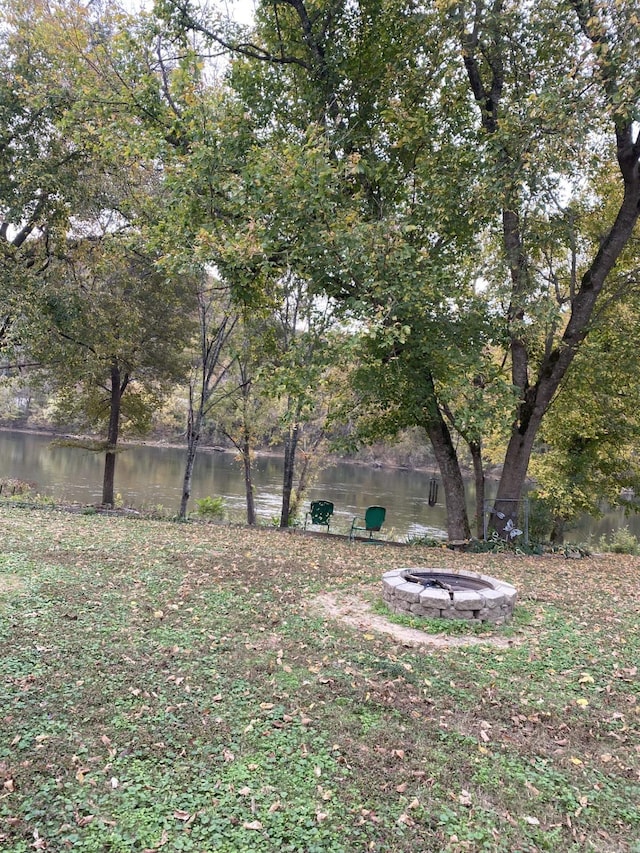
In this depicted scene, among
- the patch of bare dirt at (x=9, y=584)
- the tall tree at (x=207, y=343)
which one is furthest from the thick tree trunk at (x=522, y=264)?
the patch of bare dirt at (x=9, y=584)

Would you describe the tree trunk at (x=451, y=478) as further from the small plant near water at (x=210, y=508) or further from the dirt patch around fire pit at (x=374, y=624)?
the small plant near water at (x=210, y=508)

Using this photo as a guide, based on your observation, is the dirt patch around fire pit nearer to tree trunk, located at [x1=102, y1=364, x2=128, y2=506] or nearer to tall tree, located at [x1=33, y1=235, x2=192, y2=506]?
tall tree, located at [x1=33, y1=235, x2=192, y2=506]

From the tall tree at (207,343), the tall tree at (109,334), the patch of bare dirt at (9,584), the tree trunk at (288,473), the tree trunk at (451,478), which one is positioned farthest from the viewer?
the tree trunk at (288,473)

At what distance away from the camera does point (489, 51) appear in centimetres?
828

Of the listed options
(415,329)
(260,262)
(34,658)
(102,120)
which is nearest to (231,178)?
(260,262)

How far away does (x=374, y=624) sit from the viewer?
5.04 meters

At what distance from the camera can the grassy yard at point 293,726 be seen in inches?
96.0

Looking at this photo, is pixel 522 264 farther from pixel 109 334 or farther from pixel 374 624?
pixel 109 334

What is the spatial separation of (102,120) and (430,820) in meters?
9.77

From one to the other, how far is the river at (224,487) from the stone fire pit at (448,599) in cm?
1151

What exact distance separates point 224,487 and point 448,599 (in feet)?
85.9

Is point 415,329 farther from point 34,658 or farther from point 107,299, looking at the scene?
point 107,299

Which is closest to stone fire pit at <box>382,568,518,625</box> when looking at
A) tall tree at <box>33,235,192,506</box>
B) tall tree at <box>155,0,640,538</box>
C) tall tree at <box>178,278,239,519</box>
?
tall tree at <box>155,0,640,538</box>

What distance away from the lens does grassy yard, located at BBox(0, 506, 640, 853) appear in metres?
2.44
